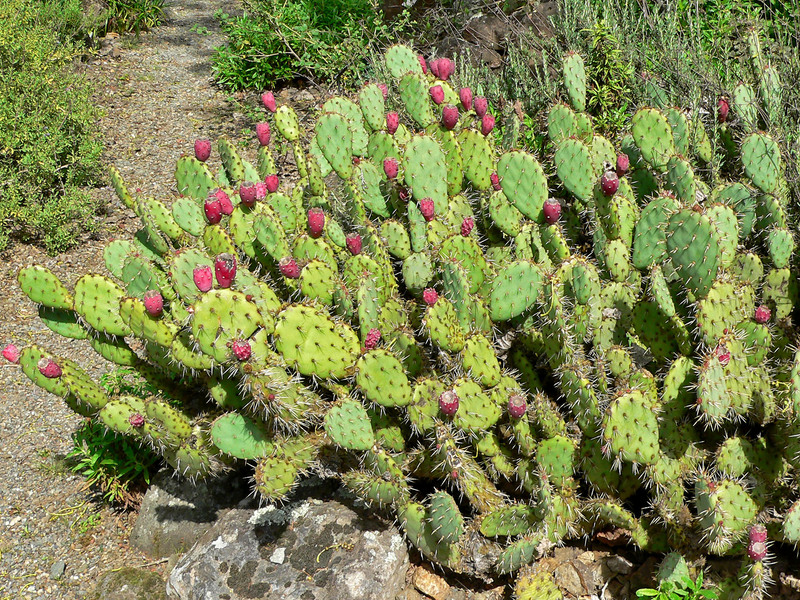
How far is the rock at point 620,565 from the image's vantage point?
8.96 feet

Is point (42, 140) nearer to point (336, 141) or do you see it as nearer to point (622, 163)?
point (336, 141)

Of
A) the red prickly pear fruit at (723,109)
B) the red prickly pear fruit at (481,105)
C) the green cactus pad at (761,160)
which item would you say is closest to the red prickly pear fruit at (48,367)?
the red prickly pear fruit at (481,105)

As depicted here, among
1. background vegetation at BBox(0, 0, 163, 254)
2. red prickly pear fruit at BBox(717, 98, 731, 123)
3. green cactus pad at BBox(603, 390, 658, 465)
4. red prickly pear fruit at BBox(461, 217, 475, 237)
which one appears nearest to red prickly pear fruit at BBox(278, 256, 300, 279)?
red prickly pear fruit at BBox(461, 217, 475, 237)

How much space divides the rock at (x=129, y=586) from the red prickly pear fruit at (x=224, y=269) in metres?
1.48

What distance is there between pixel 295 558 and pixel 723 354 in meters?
1.82

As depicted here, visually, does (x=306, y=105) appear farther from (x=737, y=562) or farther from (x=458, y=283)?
(x=737, y=562)

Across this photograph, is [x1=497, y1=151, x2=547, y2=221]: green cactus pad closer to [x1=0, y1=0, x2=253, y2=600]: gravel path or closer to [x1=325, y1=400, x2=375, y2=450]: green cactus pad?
[x1=325, y1=400, x2=375, y2=450]: green cactus pad

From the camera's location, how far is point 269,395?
7.93ft

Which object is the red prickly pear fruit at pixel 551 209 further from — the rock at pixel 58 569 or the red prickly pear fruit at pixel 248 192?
the rock at pixel 58 569

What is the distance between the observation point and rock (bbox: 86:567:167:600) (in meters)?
3.01

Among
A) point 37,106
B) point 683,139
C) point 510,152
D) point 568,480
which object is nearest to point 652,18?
point 683,139

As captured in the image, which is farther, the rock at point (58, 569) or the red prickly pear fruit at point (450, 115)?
the red prickly pear fruit at point (450, 115)

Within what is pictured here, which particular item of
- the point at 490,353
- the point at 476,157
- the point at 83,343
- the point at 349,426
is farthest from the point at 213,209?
the point at 83,343

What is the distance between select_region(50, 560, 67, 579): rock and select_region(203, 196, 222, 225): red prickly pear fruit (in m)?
1.76
